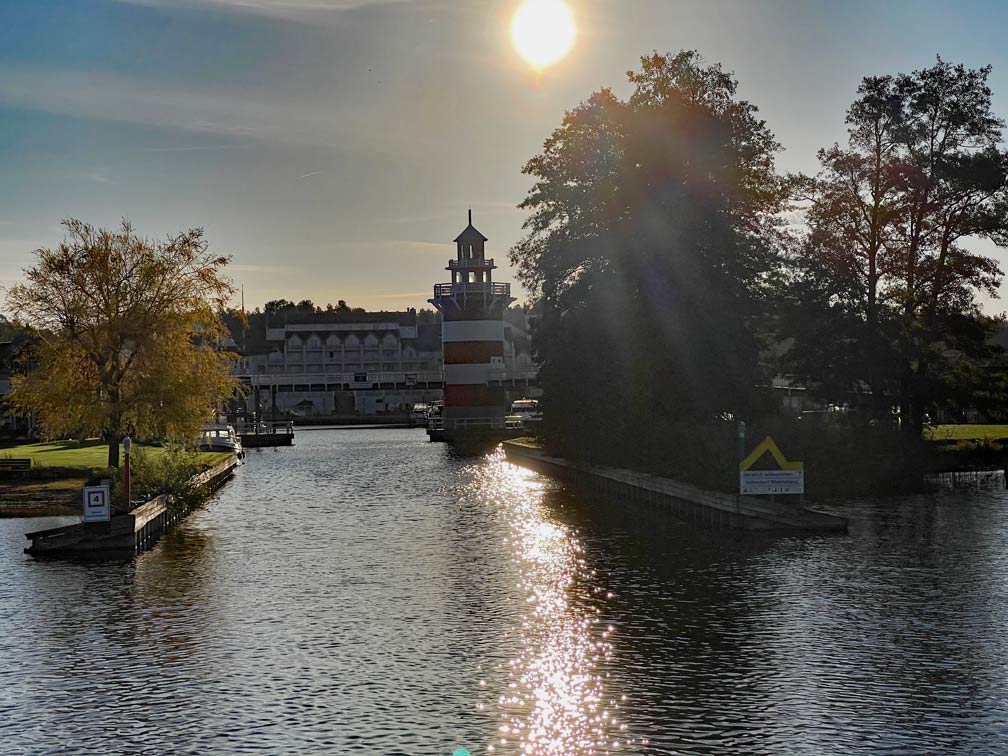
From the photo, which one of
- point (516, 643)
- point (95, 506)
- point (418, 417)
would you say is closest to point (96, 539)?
point (95, 506)

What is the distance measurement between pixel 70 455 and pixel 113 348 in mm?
14029

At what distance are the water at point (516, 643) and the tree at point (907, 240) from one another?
24.6m

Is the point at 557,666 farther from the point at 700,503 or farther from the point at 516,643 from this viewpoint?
the point at 700,503

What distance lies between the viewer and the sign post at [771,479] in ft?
108

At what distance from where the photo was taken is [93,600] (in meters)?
23.0

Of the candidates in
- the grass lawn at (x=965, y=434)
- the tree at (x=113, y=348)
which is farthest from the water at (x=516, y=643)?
the grass lawn at (x=965, y=434)

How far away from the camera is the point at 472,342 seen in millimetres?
105438

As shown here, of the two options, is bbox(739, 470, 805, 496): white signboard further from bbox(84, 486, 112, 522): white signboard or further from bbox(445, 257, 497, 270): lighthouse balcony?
bbox(445, 257, 497, 270): lighthouse balcony

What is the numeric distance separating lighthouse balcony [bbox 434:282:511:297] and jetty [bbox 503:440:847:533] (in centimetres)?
5245

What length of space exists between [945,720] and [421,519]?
82.8 feet

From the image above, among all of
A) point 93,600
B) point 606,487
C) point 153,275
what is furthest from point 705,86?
point 93,600

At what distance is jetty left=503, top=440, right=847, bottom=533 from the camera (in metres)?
31.8

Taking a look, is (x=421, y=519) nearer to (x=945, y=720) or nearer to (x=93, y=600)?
(x=93, y=600)

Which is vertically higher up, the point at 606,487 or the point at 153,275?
the point at 153,275
